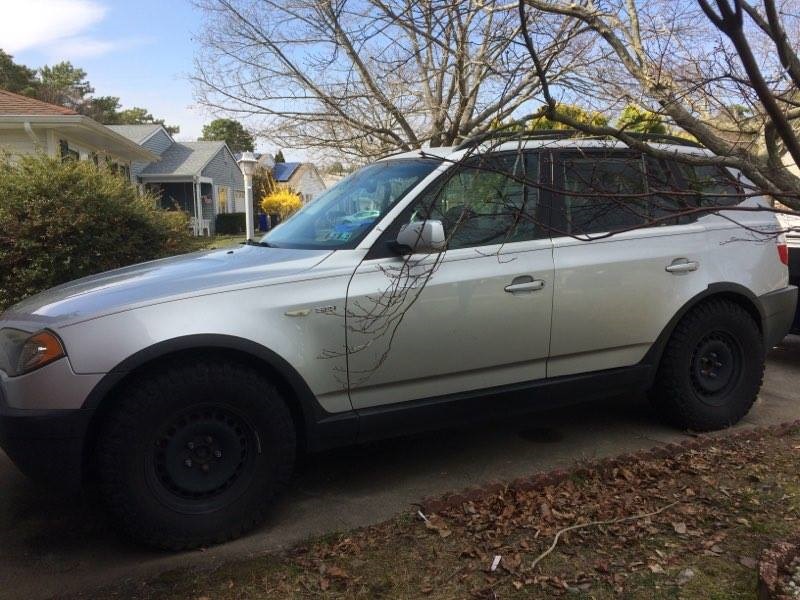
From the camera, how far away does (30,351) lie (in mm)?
2861

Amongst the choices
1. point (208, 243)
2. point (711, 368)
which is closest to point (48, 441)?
point (711, 368)

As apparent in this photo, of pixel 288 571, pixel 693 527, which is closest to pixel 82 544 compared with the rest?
pixel 288 571

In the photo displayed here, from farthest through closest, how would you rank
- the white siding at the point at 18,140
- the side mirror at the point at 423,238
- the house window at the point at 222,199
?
1. the house window at the point at 222,199
2. the white siding at the point at 18,140
3. the side mirror at the point at 423,238

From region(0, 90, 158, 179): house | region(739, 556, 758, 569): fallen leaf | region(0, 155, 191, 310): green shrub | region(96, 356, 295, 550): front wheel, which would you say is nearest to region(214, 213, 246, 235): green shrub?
region(0, 90, 158, 179): house

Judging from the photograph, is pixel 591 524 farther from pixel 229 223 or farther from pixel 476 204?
pixel 229 223

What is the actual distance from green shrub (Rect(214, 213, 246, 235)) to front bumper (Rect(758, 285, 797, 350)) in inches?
1183

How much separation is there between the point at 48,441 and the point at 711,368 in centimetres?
386

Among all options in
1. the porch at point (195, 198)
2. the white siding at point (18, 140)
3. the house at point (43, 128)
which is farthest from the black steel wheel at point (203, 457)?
the porch at point (195, 198)

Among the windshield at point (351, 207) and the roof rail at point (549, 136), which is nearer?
the roof rail at point (549, 136)

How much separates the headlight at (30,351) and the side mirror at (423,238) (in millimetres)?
1595

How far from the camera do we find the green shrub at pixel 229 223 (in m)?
32.7

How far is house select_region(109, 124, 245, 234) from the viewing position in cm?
2938

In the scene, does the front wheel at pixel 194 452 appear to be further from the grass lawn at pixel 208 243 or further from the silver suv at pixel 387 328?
the grass lawn at pixel 208 243

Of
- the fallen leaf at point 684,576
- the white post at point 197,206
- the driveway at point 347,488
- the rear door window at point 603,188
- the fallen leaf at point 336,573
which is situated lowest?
the driveway at point 347,488
